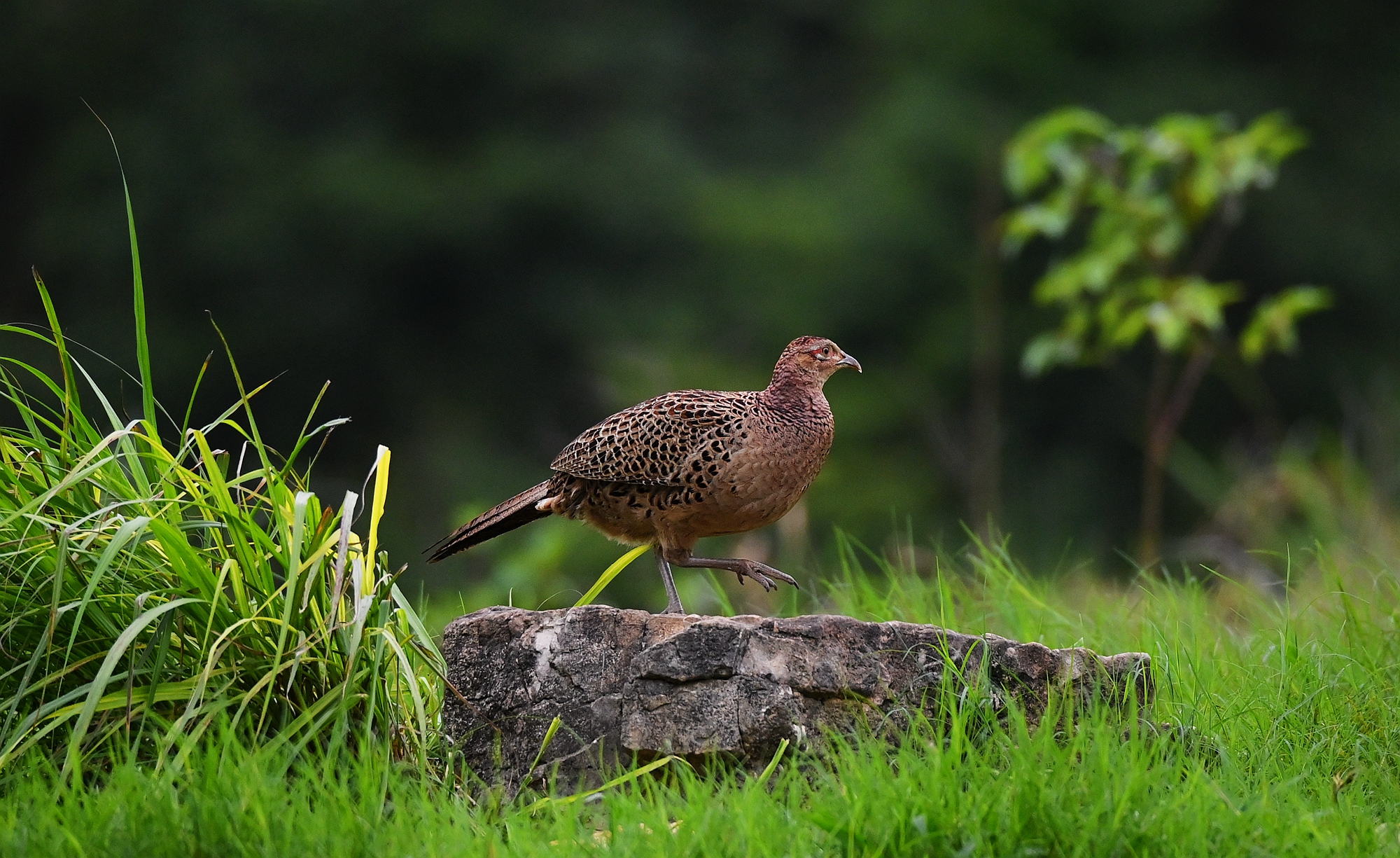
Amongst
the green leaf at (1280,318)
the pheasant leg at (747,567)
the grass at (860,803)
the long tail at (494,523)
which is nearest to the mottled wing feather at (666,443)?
the long tail at (494,523)

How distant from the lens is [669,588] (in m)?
4.31

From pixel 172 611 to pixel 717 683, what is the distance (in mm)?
1368

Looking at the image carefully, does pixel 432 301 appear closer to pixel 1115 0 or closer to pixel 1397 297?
pixel 1115 0

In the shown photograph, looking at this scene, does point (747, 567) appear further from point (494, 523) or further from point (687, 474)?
point (494, 523)

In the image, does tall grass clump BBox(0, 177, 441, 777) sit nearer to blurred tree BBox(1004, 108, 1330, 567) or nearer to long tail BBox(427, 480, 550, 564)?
long tail BBox(427, 480, 550, 564)

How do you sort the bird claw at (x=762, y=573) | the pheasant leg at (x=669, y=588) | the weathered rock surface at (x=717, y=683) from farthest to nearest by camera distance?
the pheasant leg at (x=669, y=588) < the bird claw at (x=762, y=573) < the weathered rock surface at (x=717, y=683)

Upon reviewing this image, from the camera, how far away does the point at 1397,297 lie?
1363 centimetres

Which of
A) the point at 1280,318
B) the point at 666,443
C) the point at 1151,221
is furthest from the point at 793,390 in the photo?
the point at 1151,221

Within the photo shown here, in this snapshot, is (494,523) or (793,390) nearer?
(494,523)

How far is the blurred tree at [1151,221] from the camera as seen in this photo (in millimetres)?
6355

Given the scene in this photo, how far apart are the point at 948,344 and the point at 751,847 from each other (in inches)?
434

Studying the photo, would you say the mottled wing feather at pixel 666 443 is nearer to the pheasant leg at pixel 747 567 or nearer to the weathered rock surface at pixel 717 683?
the pheasant leg at pixel 747 567

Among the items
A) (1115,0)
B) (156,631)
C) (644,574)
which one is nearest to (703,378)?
(644,574)

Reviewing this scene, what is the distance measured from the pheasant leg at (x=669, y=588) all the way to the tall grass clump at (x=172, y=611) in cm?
82
